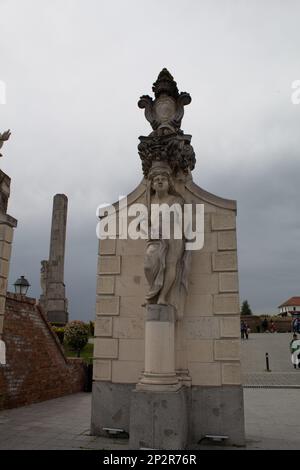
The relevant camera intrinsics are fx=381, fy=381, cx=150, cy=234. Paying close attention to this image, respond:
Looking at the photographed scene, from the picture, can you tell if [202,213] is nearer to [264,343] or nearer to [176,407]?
[176,407]

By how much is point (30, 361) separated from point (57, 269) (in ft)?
57.4

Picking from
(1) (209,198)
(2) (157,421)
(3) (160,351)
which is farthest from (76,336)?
(2) (157,421)

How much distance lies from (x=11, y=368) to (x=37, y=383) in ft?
5.21

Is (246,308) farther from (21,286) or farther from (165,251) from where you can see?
(165,251)

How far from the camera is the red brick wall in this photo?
9.99 metres

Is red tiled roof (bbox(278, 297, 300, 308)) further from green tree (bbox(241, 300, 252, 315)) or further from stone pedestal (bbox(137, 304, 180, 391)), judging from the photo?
stone pedestal (bbox(137, 304, 180, 391))

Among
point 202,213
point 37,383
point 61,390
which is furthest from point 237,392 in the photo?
point 61,390

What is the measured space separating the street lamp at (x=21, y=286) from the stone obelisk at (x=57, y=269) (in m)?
14.9

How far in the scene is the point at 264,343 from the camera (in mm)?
28281

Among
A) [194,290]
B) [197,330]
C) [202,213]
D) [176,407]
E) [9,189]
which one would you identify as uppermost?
[9,189]

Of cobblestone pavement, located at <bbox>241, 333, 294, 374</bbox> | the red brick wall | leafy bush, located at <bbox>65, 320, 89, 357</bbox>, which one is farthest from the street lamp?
cobblestone pavement, located at <bbox>241, 333, 294, 374</bbox>

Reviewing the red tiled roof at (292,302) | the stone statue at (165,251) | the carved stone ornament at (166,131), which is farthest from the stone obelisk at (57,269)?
the red tiled roof at (292,302)

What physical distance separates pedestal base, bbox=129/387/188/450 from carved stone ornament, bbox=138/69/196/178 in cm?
407

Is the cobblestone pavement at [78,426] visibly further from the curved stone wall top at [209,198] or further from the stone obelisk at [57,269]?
the stone obelisk at [57,269]
